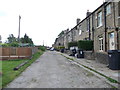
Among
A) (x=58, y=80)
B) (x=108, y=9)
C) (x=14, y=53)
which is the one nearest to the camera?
(x=58, y=80)

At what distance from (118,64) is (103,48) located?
7.76 m

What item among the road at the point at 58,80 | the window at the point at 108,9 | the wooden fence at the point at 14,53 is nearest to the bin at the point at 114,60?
the road at the point at 58,80

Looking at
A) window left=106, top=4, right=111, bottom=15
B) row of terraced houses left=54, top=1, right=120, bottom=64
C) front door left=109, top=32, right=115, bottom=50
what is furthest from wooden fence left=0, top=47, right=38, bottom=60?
window left=106, top=4, right=111, bottom=15

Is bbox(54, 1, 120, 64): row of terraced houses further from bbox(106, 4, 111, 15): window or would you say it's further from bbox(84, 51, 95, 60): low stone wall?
bbox(84, 51, 95, 60): low stone wall

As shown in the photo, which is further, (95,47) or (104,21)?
(95,47)

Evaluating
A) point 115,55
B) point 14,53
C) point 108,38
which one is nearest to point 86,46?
point 108,38

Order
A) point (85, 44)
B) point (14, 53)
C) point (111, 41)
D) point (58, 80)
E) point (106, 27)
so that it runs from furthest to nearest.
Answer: point (85, 44)
point (14, 53)
point (106, 27)
point (111, 41)
point (58, 80)

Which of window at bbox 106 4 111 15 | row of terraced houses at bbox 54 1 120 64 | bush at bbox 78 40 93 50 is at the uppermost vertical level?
window at bbox 106 4 111 15

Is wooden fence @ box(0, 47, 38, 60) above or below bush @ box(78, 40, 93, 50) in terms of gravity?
below

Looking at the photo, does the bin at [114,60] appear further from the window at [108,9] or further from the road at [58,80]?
the window at [108,9]

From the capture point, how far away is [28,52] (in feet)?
71.1

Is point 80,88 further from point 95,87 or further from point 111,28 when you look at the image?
point 111,28

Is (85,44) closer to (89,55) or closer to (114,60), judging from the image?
(89,55)

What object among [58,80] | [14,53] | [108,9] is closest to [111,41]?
[108,9]
